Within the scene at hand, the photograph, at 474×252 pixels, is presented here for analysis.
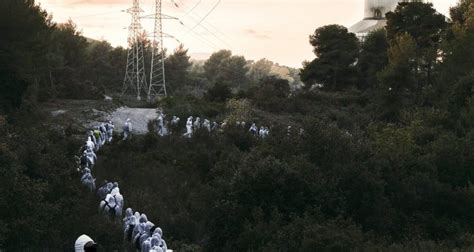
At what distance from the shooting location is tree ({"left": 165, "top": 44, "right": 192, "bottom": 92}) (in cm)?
7294

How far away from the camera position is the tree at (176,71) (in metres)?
72.9

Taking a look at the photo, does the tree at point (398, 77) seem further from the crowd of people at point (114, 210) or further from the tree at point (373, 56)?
the crowd of people at point (114, 210)

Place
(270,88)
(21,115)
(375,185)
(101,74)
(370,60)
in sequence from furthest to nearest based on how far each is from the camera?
1. (101,74)
2. (370,60)
3. (270,88)
4. (21,115)
5. (375,185)

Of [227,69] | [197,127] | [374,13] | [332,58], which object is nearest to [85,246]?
[197,127]

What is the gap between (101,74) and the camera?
6750cm

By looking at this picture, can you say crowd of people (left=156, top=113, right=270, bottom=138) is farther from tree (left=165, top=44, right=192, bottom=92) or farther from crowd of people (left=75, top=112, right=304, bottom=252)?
tree (left=165, top=44, right=192, bottom=92)

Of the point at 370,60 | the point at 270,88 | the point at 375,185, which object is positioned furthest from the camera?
the point at 370,60

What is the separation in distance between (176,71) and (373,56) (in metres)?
33.7

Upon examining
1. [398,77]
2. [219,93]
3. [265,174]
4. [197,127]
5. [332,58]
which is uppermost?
[332,58]

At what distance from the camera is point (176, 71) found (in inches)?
2953

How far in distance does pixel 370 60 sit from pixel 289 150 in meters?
30.8

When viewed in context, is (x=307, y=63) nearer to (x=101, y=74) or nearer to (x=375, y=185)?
(x=101, y=74)

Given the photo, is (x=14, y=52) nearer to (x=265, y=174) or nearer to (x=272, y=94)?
(x=272, y=94)

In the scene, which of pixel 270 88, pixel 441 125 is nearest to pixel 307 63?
pixel 270 88
